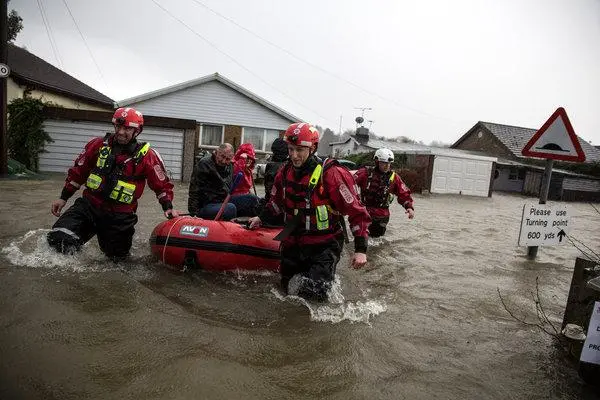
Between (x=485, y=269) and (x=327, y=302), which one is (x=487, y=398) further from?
(x=485, y=269)

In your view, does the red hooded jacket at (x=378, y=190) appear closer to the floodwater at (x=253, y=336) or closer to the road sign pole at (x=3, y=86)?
the floodwater at (x=253, y=336)

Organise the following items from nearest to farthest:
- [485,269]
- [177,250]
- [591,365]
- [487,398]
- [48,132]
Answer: [487,398] < [591,365] < [177,250] < [485,269] < [48,132]

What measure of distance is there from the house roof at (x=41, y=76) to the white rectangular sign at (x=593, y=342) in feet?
64.9

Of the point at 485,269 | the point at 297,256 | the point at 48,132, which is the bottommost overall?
the point at 485,269

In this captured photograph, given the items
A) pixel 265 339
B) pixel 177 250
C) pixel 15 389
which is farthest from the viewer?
pixel 177 250

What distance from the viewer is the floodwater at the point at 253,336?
2.46 meters

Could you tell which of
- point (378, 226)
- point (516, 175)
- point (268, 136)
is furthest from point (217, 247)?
point (516, 175)

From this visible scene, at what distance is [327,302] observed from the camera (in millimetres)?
4023

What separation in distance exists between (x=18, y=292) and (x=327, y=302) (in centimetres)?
277

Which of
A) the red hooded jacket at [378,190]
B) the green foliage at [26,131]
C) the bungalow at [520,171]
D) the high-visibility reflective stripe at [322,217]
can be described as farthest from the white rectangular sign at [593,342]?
the bungalow at [520,171]

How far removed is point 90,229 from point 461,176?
22.5 metres

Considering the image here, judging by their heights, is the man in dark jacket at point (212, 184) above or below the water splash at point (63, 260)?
above

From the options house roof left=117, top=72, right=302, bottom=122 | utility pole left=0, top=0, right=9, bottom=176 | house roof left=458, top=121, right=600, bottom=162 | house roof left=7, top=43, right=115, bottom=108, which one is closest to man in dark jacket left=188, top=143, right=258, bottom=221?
utility pole left=0, top=0, right=9, bottom=176

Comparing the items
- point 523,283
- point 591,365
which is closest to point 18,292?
point 591,365
